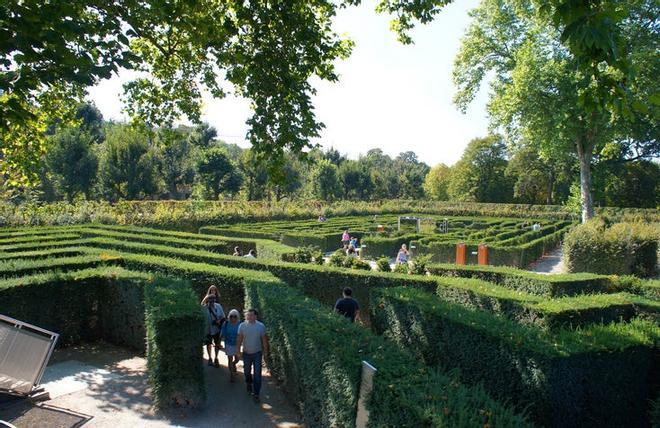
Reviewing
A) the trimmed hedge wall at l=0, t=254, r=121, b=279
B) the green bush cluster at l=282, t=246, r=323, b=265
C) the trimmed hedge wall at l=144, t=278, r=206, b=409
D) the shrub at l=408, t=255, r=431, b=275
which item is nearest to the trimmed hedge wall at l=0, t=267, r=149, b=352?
the trimmed hedge wall at l=0, t=254, r=121, b=279

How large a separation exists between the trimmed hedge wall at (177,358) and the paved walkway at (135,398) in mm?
242

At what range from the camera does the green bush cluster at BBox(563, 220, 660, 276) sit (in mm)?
18844

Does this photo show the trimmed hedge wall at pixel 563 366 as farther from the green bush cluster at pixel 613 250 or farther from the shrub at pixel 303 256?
the green bush cluster at pixel 613 250

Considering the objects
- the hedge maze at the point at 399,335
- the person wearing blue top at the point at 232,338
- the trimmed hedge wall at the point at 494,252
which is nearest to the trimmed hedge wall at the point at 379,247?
the trimmed hedge wall at the point at 494,252

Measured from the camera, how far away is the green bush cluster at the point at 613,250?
61.8 feet

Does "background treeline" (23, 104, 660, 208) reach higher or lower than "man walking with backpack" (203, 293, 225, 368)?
higher

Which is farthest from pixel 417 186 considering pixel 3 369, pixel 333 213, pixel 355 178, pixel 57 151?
pixel 3 369

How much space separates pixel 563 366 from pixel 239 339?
193 inches

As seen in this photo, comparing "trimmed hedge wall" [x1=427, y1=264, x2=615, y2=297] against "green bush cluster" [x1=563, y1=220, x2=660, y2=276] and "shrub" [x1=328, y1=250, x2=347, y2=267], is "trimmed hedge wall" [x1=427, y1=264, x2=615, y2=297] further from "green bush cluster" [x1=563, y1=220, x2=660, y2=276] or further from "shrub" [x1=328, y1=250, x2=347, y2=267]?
"green bush cluster" [x1=563, y1=220, x2=660, y2=276]

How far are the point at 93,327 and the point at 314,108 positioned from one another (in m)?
7.19

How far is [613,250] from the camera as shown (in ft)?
61.8

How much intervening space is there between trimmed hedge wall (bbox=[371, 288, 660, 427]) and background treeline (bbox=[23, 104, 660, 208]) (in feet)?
72.2

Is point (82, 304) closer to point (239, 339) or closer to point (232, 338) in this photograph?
point (232, 338)

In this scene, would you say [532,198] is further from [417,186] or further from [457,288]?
[457,288]
